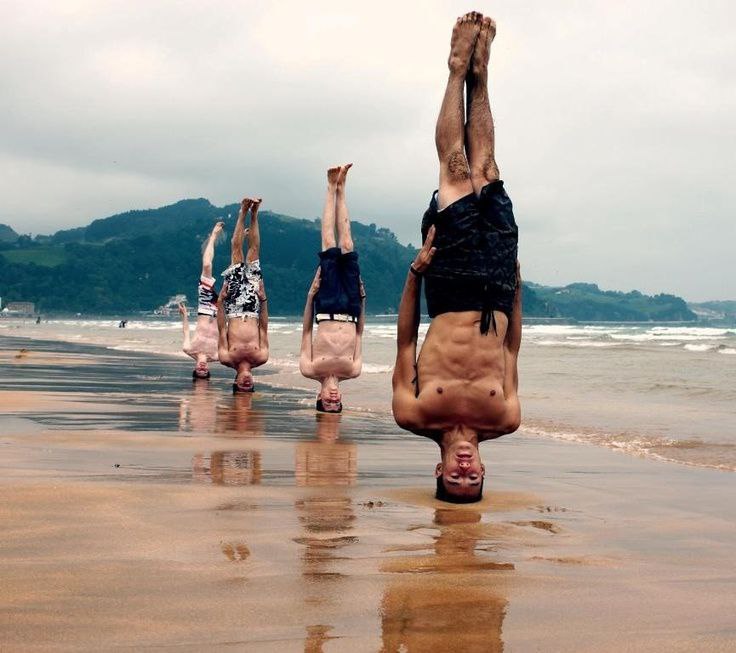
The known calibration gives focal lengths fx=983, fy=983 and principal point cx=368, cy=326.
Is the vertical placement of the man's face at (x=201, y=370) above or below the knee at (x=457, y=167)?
below

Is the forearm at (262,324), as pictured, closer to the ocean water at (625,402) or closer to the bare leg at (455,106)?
the ocean water at (625,402)

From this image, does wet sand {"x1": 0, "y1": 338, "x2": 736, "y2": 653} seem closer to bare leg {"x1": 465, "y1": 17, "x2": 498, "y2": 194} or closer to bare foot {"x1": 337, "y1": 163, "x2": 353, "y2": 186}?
bare leg {"x1": 465, "y1": 17, "x2": 498, "y2": 194}

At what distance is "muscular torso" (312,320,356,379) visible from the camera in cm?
1322

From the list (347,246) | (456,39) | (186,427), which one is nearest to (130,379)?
(347,246)

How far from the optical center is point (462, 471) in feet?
20.5

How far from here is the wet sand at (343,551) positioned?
3391 mm

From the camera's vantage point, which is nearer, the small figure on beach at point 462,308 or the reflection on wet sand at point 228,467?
the small figure on beach at point 462,308

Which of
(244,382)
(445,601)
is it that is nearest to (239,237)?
(244,382)

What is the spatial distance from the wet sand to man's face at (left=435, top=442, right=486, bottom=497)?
21cm

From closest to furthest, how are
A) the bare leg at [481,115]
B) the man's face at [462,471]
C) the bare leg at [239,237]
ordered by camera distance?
1. the man's face at [462,471]
2. the bare leg at [481,115]
3. the bare leg at [239,237]

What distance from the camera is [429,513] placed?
5.73 m

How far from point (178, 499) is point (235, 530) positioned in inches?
37.3

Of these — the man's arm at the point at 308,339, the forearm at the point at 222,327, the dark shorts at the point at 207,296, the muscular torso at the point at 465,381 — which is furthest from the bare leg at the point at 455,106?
the dark shorts at the point at 207,296

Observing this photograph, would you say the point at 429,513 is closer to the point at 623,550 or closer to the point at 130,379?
the point at 623,550
